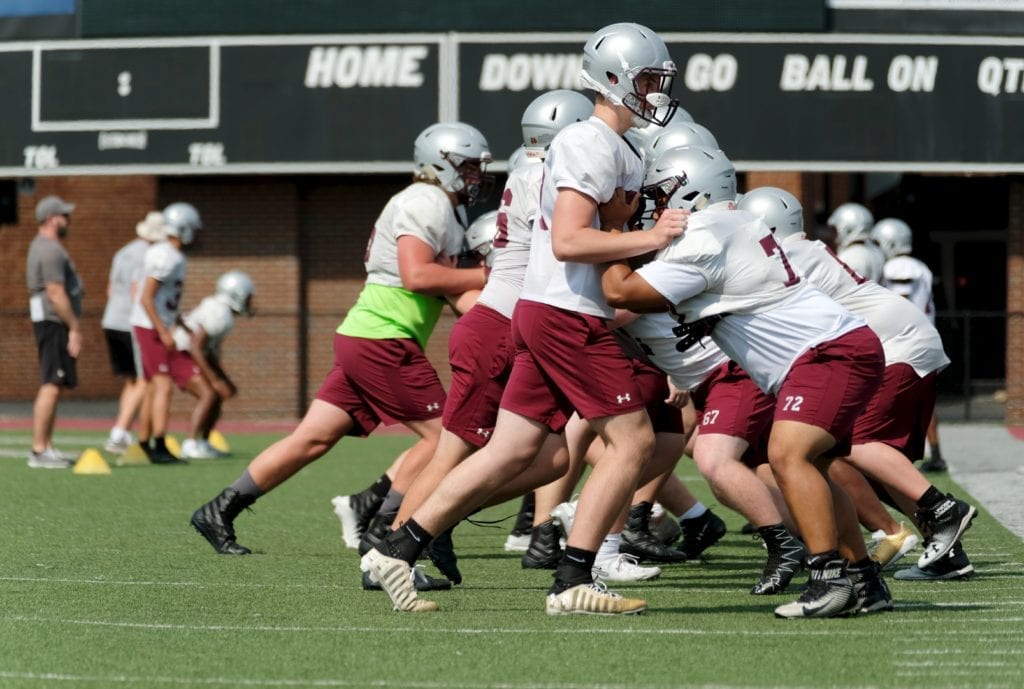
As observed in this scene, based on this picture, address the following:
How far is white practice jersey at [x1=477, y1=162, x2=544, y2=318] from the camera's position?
7.63 m

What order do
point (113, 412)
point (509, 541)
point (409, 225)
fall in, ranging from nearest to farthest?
point (409, 225) → point (509, 541) → point (113, 412)

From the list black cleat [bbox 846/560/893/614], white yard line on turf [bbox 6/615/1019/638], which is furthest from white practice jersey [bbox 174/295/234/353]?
black cleat [bbox 846/560/893/614]

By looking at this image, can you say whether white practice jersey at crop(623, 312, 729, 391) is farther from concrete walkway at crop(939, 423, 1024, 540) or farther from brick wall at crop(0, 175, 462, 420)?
brick wall at crop(0, 175, 462, 420)

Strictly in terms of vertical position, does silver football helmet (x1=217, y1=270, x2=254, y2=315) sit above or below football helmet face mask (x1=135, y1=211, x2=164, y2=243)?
below

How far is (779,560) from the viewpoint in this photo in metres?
7.31

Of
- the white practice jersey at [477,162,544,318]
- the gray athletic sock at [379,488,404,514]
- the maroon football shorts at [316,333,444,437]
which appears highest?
the white practice jersey at [477,162,544,318]

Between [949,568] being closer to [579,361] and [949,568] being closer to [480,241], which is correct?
[579,361]

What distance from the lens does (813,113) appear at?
19516 millimetres

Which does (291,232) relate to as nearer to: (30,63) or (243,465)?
(30,63)

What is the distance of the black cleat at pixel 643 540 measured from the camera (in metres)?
8.62

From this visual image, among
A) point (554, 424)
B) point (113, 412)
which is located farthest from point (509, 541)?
point (113, 412)

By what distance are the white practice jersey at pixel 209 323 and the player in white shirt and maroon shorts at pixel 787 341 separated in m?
9.09

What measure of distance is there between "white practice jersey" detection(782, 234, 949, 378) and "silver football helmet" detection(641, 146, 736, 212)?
1099 mm

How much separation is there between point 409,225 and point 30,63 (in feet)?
44.6
